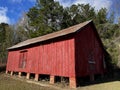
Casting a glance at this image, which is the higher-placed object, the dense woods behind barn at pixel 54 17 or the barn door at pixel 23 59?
the dense woods behind barn at pixel 54 17

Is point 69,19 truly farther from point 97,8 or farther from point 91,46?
point 91,46

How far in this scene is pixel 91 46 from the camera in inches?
563

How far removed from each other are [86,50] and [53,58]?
9.42 feet

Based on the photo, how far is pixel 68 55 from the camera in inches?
464

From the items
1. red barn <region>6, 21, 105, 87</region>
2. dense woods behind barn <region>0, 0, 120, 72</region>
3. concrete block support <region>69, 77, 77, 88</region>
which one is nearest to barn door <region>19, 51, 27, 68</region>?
red barn <region>6, 21, 105, 87</region>

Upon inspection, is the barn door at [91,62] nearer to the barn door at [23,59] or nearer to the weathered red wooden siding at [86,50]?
the weathered red wooden siding at [86,50]

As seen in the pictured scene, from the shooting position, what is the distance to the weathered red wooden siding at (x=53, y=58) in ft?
38.3

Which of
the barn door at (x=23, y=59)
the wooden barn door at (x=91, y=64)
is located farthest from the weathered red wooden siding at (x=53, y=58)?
the wooden barn door at (x=91, y=64)

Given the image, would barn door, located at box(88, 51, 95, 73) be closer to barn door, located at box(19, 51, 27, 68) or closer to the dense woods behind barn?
barn door, located at box(19, 51, 27, 68)

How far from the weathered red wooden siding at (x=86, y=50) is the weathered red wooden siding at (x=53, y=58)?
0.54 m

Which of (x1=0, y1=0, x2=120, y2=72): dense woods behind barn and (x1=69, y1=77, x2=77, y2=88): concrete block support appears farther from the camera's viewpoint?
(x1=0, y1=0, x2=120, y2=72): dense woods behind barn

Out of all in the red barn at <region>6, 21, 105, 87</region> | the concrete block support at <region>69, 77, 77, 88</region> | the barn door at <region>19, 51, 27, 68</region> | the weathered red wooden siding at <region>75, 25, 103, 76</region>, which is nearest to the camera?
the concrete block support at <region>69, 77, 77, 88</region>

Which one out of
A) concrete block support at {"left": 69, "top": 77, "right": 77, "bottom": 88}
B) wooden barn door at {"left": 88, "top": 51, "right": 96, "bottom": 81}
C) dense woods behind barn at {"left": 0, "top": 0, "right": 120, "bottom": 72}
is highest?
dense woods behind barn at {"left": 0, "top": 0, "right": 120, "bottom": 72}

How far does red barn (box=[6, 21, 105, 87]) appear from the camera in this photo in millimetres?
11672
